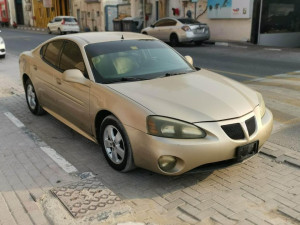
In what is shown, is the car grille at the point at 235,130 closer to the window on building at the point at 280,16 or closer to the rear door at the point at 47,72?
the rear door at the point at 47,72

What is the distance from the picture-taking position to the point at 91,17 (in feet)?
115

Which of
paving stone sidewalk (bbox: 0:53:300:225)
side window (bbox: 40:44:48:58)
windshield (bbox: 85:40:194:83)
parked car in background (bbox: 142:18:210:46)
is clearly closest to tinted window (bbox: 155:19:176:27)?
parked car in background (bbox: 142:18:210:46)

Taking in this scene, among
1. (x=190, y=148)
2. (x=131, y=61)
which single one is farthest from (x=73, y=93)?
(x=190, y=148)

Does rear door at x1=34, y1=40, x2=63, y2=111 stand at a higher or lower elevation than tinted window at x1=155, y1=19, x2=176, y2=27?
lower

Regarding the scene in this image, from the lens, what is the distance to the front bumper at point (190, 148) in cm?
344

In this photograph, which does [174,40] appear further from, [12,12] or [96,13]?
[12,12]

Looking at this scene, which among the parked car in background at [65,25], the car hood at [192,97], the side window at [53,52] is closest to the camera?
the car hood at [192,97]

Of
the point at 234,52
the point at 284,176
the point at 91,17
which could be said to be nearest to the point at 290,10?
the point at 234,52

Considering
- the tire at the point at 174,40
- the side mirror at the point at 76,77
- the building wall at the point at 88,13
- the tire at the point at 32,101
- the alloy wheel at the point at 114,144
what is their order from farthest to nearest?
the building wall at the point at 88,13 → the tire at the point at 174,40 → the tire at the point at 32,101 → the side mirror at the point at 76,77 → the alloy wheel at the point at 114,144

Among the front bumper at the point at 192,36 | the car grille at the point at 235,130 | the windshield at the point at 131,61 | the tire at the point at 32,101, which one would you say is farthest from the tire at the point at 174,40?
the car grille at the point at 235,130

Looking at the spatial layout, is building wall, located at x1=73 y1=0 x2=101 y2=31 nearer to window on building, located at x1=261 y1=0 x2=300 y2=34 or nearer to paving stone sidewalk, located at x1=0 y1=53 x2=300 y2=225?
window on building, located at x1=261 y1=0 x2=300 y2=34

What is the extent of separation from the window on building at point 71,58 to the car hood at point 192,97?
0.81 meters

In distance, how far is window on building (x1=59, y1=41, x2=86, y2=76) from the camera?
4.72 meters

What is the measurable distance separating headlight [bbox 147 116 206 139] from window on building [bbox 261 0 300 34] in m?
17.0
